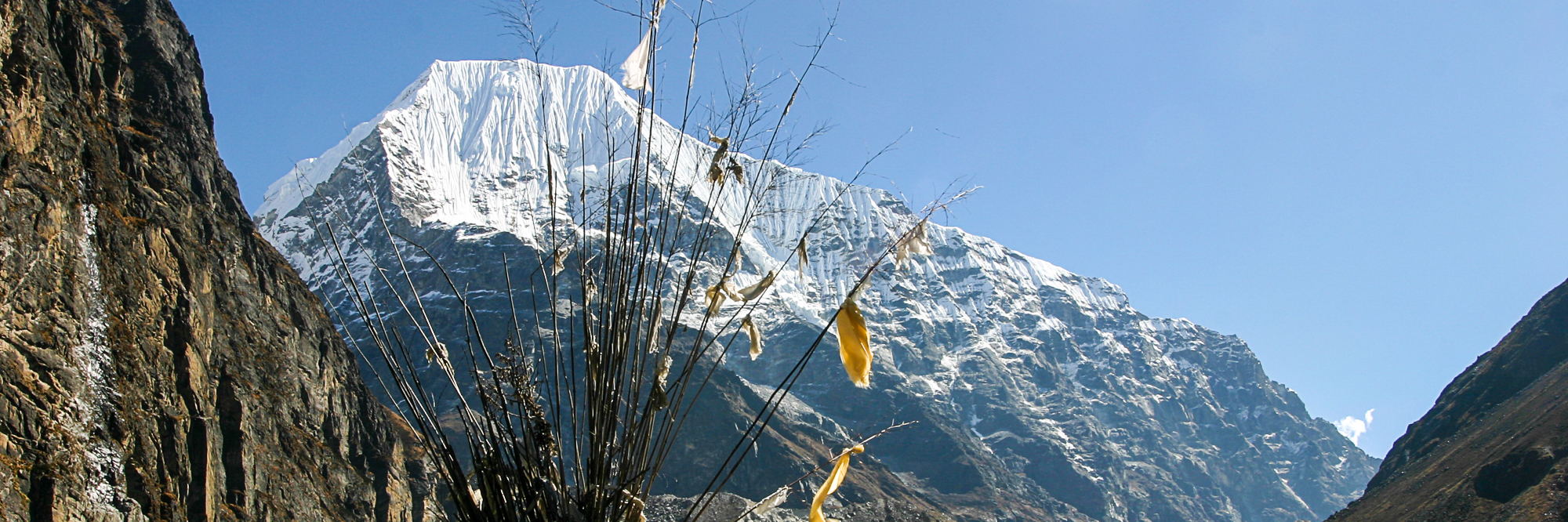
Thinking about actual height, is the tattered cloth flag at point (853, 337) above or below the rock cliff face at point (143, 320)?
below

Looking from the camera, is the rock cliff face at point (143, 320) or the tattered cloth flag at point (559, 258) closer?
the tattered cloth flag at point (559, 258)

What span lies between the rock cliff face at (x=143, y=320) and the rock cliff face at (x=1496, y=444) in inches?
2402

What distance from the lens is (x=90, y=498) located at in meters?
20.8

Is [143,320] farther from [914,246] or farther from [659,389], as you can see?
[914,246]

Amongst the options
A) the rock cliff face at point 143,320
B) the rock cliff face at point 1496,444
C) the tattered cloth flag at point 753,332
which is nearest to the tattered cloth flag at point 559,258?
the tattered cloth flag at point 753,332

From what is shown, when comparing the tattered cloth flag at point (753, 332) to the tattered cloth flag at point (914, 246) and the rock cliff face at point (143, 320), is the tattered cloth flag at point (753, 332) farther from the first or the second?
the rock cliff face at point (143, 320)

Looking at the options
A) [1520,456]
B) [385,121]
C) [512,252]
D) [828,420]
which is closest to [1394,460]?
[1520,456]

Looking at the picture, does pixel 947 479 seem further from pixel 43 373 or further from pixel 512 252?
pixel 43 373

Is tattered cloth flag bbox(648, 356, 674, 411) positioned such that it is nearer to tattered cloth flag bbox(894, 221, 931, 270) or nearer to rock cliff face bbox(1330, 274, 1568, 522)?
tattered cloth flag bbox(894, 221, 931, 270)

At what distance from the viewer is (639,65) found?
8.11 feet

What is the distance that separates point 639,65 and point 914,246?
886 mm

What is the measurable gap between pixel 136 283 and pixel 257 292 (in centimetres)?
1148

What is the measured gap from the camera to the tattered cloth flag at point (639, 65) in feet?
8.02

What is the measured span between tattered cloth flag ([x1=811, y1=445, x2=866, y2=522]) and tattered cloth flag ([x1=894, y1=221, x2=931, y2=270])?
519 millimetres
